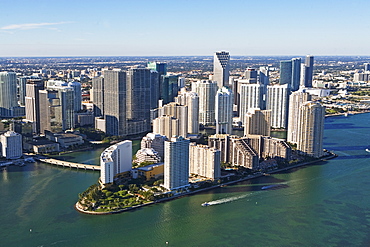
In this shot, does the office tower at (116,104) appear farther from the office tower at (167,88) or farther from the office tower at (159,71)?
the office tower at (167,88)

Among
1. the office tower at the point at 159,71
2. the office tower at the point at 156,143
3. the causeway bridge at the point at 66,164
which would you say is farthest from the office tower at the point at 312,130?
the office tower at the point at 159,71

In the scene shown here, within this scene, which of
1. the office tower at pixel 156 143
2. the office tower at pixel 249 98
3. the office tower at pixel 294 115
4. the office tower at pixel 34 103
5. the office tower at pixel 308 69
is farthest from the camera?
the office tower at pixel 308 69

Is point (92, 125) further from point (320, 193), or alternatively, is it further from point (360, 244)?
point (360, 244)

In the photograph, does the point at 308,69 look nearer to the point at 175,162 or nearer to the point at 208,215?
the point at 175,162

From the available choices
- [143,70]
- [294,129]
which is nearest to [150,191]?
[294,129]

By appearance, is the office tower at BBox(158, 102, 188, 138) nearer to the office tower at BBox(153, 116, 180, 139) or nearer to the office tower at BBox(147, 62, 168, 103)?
the office tower at BBox(153, 116, 180, 139)

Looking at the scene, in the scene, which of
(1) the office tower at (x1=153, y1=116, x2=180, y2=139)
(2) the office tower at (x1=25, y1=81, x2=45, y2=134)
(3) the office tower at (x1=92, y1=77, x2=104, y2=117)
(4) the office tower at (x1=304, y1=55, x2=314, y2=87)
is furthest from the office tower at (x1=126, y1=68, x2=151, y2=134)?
(4) the office tower at (x1=304, y1=55, x2=314, y2=87)
